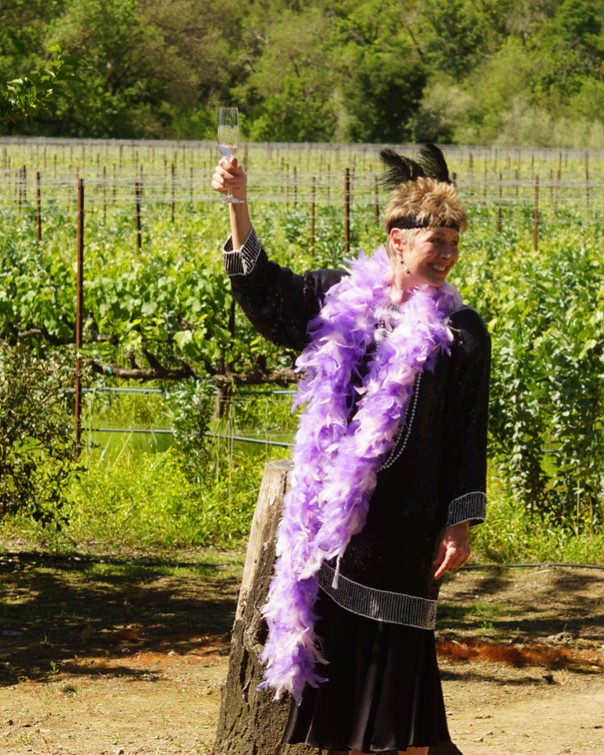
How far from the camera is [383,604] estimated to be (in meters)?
3.17

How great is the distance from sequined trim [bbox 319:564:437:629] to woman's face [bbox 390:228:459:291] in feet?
2.41

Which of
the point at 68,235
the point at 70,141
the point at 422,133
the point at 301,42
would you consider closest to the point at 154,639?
the point at 68,235

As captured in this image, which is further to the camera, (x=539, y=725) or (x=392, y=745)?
(x=539, y=725)

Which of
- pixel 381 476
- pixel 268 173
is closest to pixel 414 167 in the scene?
pixel 381 476

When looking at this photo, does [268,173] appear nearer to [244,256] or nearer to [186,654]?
[186,654]

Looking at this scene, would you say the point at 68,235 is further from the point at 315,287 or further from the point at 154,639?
the point at 315,287

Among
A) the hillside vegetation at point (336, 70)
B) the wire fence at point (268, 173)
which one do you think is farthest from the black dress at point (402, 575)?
the hillside vegetation at point (336, 70)

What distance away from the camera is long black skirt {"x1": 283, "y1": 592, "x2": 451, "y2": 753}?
3143 millimetres

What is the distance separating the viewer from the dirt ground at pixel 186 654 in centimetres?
438

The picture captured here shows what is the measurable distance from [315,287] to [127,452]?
521cm

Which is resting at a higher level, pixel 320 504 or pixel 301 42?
pixel 301 42

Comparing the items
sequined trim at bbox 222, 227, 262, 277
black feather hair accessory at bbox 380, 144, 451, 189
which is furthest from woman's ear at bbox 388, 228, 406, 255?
sequined trim at bbox 222, 227, 262, 277

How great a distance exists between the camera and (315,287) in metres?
3.36

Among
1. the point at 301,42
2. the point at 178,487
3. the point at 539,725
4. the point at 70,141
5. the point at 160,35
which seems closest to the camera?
the point at 539,725
